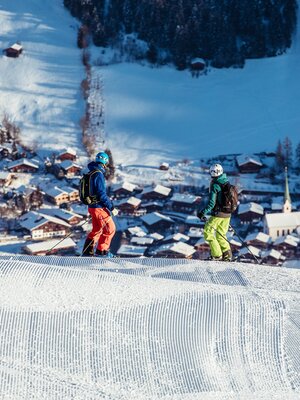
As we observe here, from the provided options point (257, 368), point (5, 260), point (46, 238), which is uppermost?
point (5, 260)

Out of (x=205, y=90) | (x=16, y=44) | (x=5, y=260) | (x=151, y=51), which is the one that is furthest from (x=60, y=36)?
(x=5, y=260)

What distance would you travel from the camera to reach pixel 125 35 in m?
38.9

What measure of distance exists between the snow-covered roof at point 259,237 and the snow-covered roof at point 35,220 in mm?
5873

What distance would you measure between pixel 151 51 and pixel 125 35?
2444 millimetres

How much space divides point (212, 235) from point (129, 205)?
17414 mm

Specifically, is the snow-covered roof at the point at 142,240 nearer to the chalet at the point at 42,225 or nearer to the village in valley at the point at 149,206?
the village in valley at the point at 149,206

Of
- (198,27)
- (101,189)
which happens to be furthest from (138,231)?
(198,27)

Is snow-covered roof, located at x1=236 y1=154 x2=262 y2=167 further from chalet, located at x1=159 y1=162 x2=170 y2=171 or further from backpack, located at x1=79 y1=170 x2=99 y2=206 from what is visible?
backpack, located at x1=79 y1=170 x2=99 y2=206

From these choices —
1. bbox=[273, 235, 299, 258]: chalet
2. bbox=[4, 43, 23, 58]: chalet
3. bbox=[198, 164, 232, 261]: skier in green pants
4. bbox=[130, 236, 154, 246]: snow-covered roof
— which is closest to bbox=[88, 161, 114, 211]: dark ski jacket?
bbox=[198, 164, 232, 261]: skier in green pants

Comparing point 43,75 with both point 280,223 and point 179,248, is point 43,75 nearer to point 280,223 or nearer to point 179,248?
point 280,223

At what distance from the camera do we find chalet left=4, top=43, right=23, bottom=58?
3669 centimetres

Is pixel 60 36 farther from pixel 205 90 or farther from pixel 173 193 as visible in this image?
pixel 173 193

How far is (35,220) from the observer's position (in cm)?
2238

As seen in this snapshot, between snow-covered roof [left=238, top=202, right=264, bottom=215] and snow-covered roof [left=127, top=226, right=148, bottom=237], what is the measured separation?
11.4 feet
